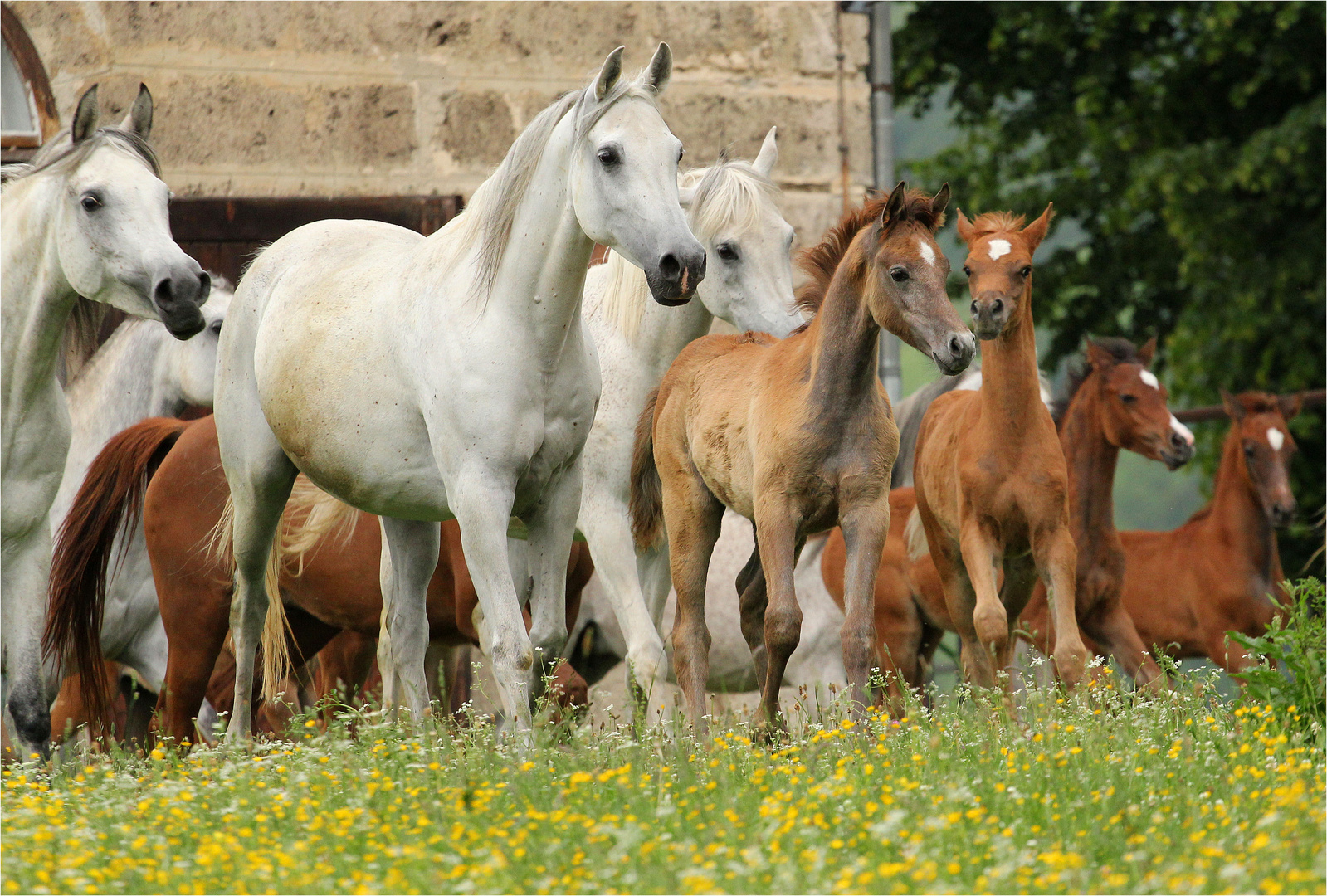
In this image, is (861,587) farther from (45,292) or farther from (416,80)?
(416,80)

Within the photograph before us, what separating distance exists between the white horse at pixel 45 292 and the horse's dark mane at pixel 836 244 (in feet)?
7.39

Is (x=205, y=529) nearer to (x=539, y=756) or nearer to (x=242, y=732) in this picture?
(x=242, y=732)

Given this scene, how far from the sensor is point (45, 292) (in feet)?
18.8

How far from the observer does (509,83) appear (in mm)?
9016

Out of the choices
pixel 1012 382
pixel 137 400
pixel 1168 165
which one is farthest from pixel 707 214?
pixel 1168 165

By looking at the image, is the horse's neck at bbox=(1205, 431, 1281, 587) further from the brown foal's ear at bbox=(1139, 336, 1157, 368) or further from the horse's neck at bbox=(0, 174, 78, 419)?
the horse's neck at bbox=(0, 174, 78, 419)

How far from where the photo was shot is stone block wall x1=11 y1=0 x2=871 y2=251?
8.57m

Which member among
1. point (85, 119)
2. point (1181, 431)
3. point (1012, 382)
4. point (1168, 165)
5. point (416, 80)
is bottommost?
point (1181, 431)

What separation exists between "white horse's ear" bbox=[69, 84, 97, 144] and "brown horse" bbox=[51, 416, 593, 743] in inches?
65.4

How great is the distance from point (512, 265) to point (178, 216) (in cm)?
405

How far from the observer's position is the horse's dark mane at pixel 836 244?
558 cm

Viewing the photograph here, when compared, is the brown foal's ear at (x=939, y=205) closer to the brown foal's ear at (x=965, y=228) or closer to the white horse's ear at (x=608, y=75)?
the brown foal's ear at (x=965, y=228)

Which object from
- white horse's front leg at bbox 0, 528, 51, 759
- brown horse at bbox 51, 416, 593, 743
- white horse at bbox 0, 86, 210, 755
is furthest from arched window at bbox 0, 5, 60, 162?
white horse's front leg at bbox 0, 528, 51, 759

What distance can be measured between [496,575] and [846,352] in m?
1.50
